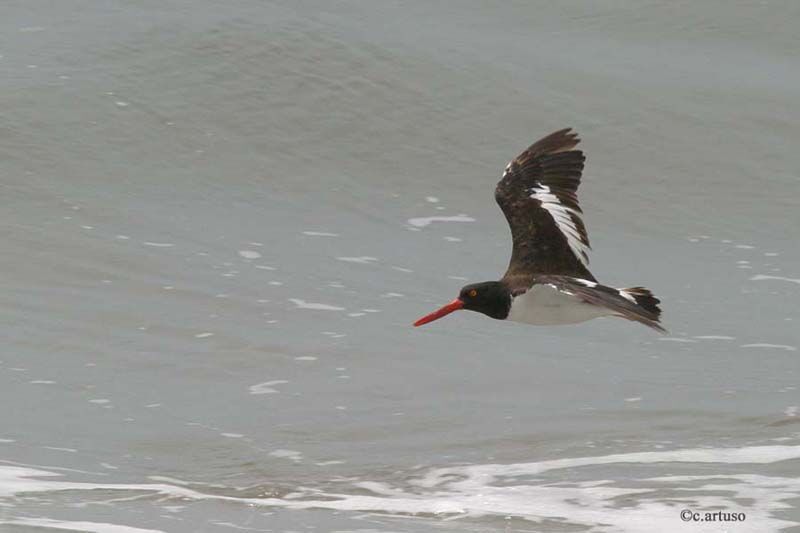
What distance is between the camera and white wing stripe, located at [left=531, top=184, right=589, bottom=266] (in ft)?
34.6

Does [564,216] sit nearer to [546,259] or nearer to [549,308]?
[546,259]

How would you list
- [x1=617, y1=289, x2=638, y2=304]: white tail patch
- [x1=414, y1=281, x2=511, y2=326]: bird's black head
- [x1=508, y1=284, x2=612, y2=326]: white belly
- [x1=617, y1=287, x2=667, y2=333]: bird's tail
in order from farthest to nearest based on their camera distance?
[x1=414, y1=281, x2=511, y2=326]: bird's black head → [x1=508, y1=284, x2=612, y2=326]: white belly → [x1=617, y1=289, x2=638, y2=304]: white tail patch → [x1=617, y1=287, x2=667, y2=333]: bird's tail

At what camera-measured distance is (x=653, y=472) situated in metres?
9.54

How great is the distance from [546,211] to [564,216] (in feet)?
0.42

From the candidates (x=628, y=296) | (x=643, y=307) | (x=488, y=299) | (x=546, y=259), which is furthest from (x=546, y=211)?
(x=643, y=307)

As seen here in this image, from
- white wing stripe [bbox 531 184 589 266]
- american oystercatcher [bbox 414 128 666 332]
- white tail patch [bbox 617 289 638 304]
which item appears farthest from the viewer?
white wing stripe [bbox 531 184 589 266]

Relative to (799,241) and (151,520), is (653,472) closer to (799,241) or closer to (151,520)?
(151,520)

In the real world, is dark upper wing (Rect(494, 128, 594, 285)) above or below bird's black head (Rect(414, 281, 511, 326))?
above

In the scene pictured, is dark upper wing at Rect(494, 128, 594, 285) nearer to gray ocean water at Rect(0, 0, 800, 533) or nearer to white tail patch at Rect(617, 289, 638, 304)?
white tail patch at Rect(617, 289, 638, 304)

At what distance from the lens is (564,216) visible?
10.7 m

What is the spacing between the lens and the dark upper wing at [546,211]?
1042cm

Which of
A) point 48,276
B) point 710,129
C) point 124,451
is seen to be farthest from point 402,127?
point 124,451

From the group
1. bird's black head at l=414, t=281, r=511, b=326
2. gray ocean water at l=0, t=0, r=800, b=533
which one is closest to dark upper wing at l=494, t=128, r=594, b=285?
bird's black head at l=414, t=281, r=511, b=326

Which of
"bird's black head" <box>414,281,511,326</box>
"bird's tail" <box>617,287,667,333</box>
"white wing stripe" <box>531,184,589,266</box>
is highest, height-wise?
"white wing stripe" <box>531,184,589,266</box>
